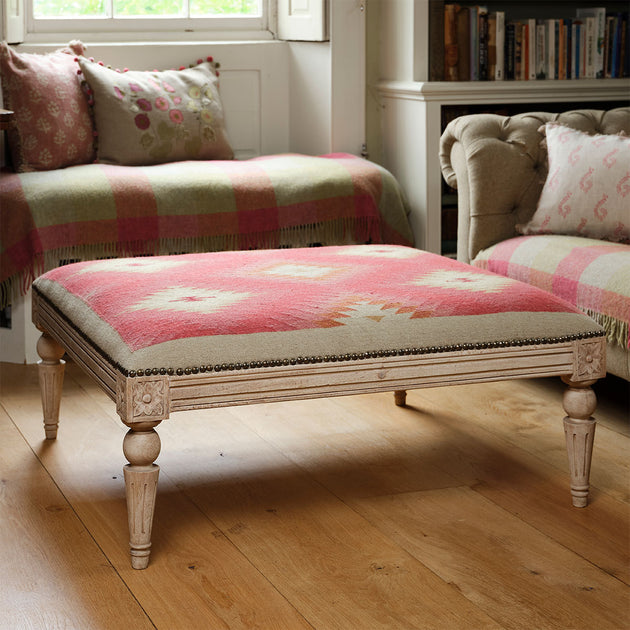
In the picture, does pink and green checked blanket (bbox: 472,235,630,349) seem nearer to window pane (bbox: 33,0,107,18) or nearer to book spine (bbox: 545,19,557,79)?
book spine (bbox: 545,19,557,79)

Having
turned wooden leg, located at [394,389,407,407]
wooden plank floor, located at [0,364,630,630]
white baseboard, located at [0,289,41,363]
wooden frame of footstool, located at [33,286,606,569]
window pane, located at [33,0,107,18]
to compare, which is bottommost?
wooden plank floor, located at [0,364,630,630]

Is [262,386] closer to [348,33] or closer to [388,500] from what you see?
[388,500]

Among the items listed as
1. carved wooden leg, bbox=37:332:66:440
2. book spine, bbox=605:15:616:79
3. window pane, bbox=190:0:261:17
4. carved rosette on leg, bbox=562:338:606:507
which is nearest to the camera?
carved rosette on leg, bbox=562:338:606:507

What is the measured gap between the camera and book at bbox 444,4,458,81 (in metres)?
3.70

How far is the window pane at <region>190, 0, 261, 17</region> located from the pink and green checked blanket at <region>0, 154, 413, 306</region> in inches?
31.1

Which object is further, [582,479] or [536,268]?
[536,268]

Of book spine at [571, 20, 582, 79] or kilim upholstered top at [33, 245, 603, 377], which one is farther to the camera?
book spine at [571, 20, 582, 79]

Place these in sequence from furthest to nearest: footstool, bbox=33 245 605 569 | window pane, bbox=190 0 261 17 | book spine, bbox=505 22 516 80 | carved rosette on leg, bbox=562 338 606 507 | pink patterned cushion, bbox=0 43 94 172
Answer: window pane, bbox=190 0 261 17, book spine, bbox=505 22 516 80, pink patterned cushion, bbox=0 43 94 172, carved rosette on leg, bbox=562 338 606 507, footstool, bbox=33 245 605 569

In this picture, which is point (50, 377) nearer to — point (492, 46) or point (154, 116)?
point (154, 116)

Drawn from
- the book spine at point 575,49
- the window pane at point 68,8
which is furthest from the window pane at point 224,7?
the book spine at point 575,49

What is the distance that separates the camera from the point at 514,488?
221 centimetres

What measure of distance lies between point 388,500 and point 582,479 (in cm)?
39

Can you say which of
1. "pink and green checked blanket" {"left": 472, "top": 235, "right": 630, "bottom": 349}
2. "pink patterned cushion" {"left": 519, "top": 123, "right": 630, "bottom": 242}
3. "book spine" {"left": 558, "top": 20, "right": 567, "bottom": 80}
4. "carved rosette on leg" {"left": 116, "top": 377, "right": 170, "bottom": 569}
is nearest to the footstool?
"carved rosette on leg" {"left": 116, "top": 377, "right": 170, "bottom": 569}

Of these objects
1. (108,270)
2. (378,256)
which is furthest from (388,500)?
(108,270)
